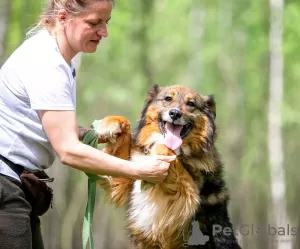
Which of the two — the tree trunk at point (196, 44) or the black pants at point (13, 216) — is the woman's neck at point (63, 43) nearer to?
the black pants at point (13, 216)

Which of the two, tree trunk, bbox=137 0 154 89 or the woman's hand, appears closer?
the woman's hand

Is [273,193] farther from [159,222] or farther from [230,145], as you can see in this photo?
[159,222]

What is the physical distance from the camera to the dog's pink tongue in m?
3.97

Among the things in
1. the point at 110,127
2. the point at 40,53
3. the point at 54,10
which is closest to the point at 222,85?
the point at 110,127

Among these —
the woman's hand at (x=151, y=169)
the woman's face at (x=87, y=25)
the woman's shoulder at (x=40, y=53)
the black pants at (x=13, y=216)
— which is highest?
the woman's face at (x=87, y=25)

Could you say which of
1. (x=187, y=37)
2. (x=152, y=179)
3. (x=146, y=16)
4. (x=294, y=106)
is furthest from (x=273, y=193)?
(x=152, y=179)

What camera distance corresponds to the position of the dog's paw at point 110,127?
3695mm

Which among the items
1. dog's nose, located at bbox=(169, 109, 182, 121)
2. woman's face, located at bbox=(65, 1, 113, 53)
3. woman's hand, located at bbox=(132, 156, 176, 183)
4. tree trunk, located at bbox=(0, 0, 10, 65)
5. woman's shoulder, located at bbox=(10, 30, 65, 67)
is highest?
tree trunk, located at bbox=(0, 0, 10, 65)

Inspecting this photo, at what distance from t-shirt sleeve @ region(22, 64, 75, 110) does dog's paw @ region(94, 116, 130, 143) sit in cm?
97

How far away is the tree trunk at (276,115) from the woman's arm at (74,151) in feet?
20.4

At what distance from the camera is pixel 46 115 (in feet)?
8.63

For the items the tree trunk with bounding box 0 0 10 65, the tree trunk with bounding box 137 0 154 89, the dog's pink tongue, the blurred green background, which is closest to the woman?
the dog's pink tongue

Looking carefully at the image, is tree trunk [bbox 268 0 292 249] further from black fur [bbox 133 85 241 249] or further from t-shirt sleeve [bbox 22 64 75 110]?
t-shirt sleeve [bbox 22 64 75 110]

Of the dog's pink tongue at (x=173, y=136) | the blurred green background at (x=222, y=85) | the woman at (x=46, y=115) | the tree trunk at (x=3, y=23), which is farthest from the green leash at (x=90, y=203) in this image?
the blurred green background at (x=222, y=85)
